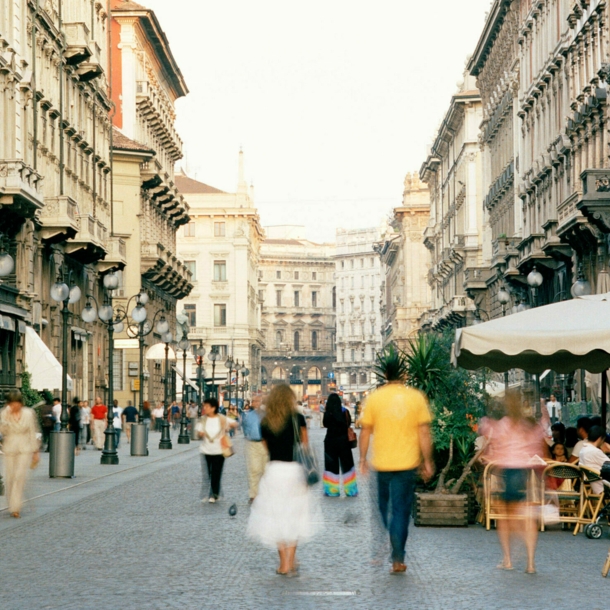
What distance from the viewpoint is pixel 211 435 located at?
20844mm

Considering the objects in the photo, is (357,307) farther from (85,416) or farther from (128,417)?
(85,416)

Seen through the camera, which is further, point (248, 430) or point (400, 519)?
point (248, 430)

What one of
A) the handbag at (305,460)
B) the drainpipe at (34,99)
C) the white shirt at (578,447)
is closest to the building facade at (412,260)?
the drainpipe at (34,99)

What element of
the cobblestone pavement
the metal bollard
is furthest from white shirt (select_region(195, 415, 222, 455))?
the metal bollard

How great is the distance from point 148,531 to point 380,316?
576ft

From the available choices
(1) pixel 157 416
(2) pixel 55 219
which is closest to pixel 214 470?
(2) pixel 55 219

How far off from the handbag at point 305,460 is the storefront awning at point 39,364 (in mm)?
28277

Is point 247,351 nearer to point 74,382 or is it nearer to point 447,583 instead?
point 74,382

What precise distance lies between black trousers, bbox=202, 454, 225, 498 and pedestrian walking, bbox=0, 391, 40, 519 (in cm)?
291

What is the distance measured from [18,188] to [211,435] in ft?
53.1

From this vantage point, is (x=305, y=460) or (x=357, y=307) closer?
(x=305, y=460)

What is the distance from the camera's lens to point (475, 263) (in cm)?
7850

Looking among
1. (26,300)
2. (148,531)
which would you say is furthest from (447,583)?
(26,300)

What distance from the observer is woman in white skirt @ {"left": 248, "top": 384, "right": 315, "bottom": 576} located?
1226cm
